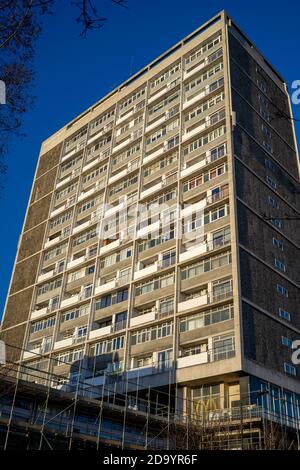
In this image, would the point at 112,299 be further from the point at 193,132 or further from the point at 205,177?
the point at 193,132

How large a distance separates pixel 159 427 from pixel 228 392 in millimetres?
6588

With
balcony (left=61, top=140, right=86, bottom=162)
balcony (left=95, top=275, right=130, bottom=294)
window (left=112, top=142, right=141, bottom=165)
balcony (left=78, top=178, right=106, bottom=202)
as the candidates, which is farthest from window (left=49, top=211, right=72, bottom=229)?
balcony (left=95, top=275, right=130, bottom=294)

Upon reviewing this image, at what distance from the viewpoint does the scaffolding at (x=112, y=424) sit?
22828mm

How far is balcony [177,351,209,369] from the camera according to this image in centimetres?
3419

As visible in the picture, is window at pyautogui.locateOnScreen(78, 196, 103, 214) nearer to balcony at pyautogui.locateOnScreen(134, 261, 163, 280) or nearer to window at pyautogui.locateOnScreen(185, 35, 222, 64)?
balcony at pyautogui.locateOnScreen(134, 261, 163, 280)

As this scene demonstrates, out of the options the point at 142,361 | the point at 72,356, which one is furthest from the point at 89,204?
the point at 142,361

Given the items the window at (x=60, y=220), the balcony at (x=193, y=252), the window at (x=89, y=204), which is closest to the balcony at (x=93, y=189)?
the window at (x=89, y=204)

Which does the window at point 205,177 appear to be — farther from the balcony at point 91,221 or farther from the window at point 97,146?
the window at point 97,146

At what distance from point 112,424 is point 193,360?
29.5 feet

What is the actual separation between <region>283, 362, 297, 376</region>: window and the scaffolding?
4.11 m

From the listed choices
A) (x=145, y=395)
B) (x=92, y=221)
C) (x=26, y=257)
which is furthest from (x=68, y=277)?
(x=145, y=395)

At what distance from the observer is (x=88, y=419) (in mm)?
26984

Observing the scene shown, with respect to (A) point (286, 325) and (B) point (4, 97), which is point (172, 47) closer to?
(A) point (286, 325)

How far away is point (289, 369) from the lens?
118ft
